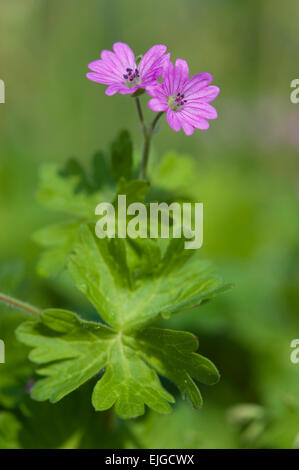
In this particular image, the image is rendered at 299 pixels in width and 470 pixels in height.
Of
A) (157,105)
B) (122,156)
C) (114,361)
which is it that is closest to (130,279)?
(114,361)

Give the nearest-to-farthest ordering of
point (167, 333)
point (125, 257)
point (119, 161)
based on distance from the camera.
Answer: point (167, 333), point (125, 257), point (119, 161)

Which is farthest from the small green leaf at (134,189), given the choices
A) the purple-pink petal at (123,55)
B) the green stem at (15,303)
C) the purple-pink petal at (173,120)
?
the green stem at (15,303)

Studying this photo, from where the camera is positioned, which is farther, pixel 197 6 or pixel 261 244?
pixel 197 6

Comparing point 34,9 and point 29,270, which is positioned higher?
point 34,9

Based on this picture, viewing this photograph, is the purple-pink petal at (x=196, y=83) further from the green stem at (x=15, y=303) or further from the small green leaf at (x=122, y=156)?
the green stem at (x=15, y=303)

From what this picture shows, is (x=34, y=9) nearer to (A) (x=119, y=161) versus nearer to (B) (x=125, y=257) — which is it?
(A) (x=119, y=161)

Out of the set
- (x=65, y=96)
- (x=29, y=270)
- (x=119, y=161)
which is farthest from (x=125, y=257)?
(x=65, y=96)

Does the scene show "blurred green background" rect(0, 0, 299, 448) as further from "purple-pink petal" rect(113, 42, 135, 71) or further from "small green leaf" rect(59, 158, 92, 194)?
"purple-pink petal" rect(113, 42, 135, 71)
